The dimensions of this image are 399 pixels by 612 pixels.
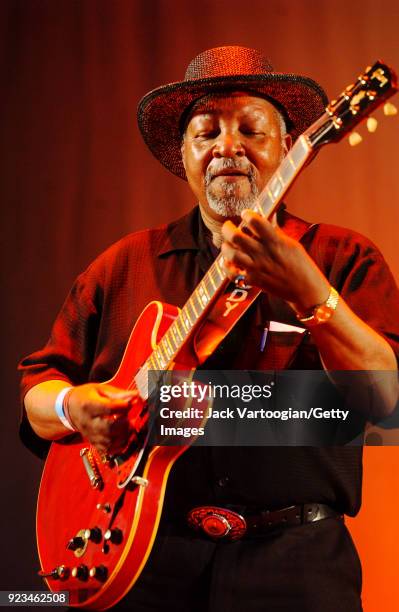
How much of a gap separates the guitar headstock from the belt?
0.72 metres

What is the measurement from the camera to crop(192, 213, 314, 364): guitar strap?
1.54 meters

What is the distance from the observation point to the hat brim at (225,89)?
178 cm

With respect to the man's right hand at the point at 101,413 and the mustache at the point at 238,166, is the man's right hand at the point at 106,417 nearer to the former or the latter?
the man's right hand at the point at 101,413

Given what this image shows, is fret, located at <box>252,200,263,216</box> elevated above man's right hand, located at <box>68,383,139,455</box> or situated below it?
above

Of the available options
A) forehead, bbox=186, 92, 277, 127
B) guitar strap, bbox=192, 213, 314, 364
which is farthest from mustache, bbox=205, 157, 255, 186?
guitar strap, bbox=192, 213, 314, 364

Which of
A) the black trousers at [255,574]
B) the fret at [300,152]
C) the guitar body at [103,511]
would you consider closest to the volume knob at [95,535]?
the guitar body at [103,511]

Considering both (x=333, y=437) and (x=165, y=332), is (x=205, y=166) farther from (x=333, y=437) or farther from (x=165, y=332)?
(x=333, y=437)

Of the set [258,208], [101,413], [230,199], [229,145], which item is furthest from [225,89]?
[101,413]

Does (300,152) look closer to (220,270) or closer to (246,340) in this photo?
(220,270)

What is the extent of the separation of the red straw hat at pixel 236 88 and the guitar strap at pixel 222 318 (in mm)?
531

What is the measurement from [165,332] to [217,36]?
4.50ft

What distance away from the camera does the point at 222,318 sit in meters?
1.54

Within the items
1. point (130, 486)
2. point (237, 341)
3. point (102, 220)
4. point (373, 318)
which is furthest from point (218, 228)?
point (102, 220)

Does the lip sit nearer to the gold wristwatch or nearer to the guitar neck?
the guitar neck
